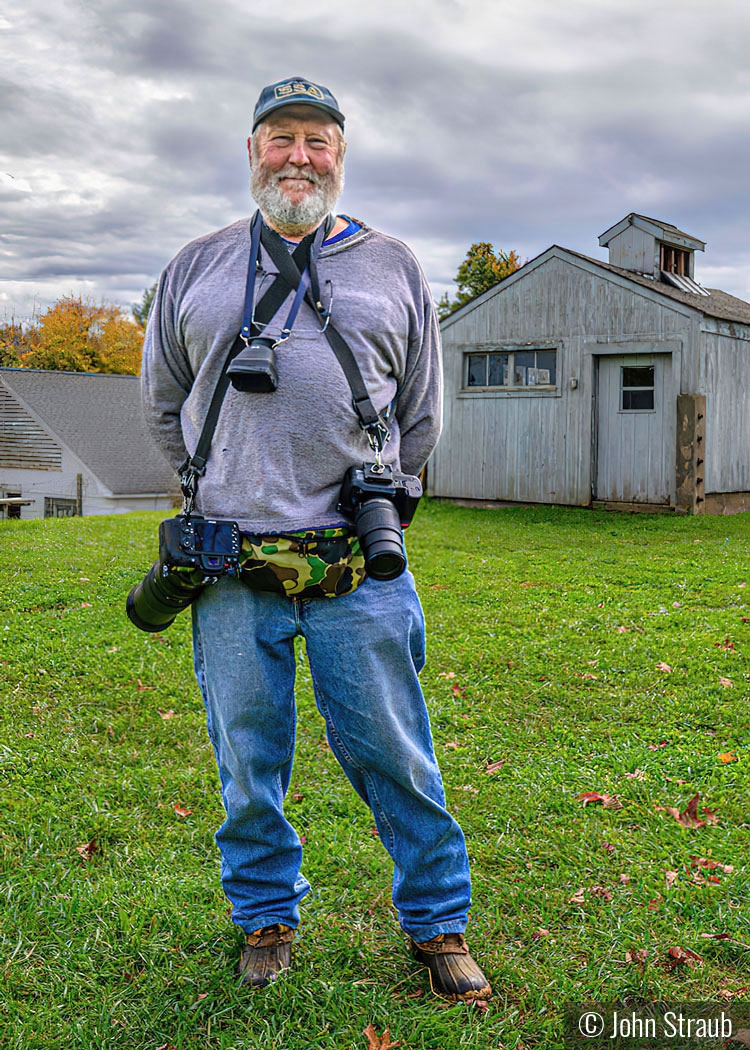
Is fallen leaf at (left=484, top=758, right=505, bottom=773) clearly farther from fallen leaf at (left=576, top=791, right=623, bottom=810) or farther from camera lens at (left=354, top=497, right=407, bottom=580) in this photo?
camera lens at (left=354, top=497, right=407, bottom=580)

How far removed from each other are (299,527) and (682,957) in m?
1.83

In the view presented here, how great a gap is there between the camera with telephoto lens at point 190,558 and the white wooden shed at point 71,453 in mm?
27961

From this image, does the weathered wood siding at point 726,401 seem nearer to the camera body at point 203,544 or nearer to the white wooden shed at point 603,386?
the white wooden shed at point 603,386

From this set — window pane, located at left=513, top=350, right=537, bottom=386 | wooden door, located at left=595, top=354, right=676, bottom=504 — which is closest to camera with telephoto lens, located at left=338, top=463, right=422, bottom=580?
wooden door, located at left=595, top=354, right=676, bottom=504

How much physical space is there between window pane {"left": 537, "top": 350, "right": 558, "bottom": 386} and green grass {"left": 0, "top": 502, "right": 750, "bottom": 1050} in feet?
31.8

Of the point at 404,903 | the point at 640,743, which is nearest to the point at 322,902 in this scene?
the point at 404,903

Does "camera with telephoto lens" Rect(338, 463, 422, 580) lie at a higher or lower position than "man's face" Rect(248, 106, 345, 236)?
lower

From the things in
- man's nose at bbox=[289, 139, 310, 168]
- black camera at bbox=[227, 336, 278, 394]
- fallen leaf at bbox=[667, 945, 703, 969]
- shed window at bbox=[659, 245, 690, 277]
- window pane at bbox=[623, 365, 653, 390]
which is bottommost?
fallen leaf at bbox=[667, 945, 703, 969]

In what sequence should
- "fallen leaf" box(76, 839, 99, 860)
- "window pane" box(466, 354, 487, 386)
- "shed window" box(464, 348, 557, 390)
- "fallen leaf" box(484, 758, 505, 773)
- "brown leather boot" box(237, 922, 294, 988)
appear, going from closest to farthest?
"brown leather boot" box(237, 922, 294, 988), "fallen leaf" box(76, 839, 99, 860), "fallen leaf" box(484, 758, 505, 773), "shed window" box(464, 348, 557, 390), "window pane" box(466, 354, 487, 386)

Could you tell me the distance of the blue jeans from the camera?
2.75 meters

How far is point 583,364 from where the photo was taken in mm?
16781

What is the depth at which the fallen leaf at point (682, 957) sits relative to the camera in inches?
119

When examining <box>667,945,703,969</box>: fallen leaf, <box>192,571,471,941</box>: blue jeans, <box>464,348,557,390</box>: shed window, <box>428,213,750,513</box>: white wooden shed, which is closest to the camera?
<box>192,571,471,941</box>: blue jeans

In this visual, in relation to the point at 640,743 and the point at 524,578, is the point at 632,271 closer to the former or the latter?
the point at 524,578
